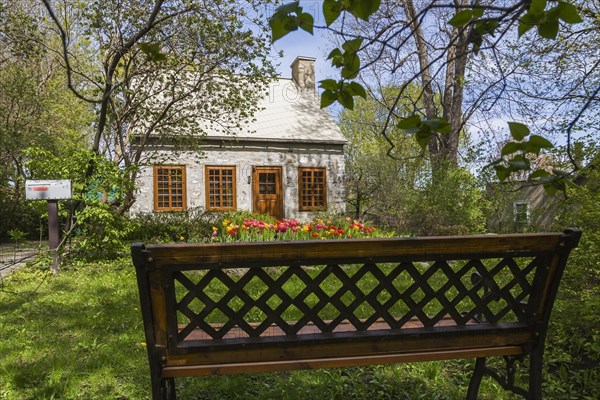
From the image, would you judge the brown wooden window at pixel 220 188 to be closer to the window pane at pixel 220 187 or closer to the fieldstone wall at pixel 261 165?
the window pane at pixel 220 187

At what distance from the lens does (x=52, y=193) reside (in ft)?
24.5

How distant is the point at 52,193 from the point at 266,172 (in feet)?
33.5

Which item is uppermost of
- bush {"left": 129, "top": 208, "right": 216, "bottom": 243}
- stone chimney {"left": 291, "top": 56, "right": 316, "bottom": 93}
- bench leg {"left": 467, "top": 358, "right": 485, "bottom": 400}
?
stone chimney {"left": 291, "top": 56, "right": 316, "bottom": 93}

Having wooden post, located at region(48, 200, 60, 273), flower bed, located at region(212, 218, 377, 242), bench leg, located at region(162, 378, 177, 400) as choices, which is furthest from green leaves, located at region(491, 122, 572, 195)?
wooden post, located at region(48, 200, 60, 273)

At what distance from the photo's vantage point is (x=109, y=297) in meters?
5.80

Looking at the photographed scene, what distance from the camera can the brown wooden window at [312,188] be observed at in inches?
695

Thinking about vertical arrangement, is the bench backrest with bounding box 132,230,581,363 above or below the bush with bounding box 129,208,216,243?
above

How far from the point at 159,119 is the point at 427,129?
9.77 meters

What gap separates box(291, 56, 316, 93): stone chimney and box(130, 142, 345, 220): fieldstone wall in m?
3.59

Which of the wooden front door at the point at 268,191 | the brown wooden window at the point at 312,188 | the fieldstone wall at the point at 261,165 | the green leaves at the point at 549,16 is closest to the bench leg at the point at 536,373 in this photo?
the green leaves at the point at 549,16

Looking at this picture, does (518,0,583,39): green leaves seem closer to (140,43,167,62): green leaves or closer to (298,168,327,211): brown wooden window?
(140,43,167,62): green leaves

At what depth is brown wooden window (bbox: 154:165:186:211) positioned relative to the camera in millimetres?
15711

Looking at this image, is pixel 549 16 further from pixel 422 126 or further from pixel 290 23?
pixel 290 23

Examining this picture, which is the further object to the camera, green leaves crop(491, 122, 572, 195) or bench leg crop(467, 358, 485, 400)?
bench leg crop(467, 358, 485, 400)
